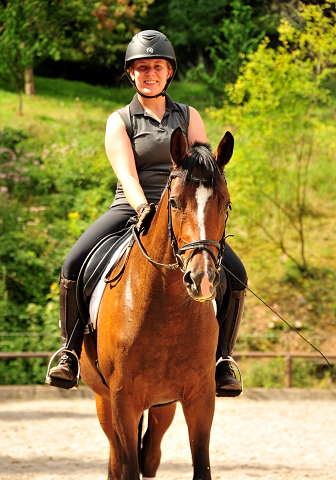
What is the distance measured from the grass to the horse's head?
6.67 m

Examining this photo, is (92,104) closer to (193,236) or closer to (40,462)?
(40,462)

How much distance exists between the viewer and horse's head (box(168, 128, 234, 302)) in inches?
102

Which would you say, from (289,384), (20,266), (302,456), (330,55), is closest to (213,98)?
(330,55)

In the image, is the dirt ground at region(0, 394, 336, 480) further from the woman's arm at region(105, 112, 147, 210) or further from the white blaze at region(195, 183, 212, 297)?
the white blaze at region(195, 183, 212, 297)

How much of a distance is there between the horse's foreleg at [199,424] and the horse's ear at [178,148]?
1.40m

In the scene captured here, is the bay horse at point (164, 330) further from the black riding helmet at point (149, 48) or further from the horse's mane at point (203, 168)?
Answer: the black riding helmet at point (149, 48)

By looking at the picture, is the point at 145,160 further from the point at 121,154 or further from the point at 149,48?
the point at 149,48

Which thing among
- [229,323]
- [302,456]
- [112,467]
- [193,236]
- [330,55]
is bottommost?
[302,456]

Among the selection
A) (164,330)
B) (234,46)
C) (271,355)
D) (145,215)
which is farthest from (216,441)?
(234,46)

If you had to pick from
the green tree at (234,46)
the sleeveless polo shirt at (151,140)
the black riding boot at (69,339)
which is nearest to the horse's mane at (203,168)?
the sleeveless polo shirt at (151,140)

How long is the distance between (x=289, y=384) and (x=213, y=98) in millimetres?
15939

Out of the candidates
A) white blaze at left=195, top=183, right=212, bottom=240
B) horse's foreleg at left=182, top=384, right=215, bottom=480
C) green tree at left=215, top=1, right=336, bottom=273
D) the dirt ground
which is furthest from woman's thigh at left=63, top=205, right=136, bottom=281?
green tree at left=215, top=1, right=336, bottom=273

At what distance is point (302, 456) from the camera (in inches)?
284

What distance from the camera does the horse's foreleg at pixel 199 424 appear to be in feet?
11.2
